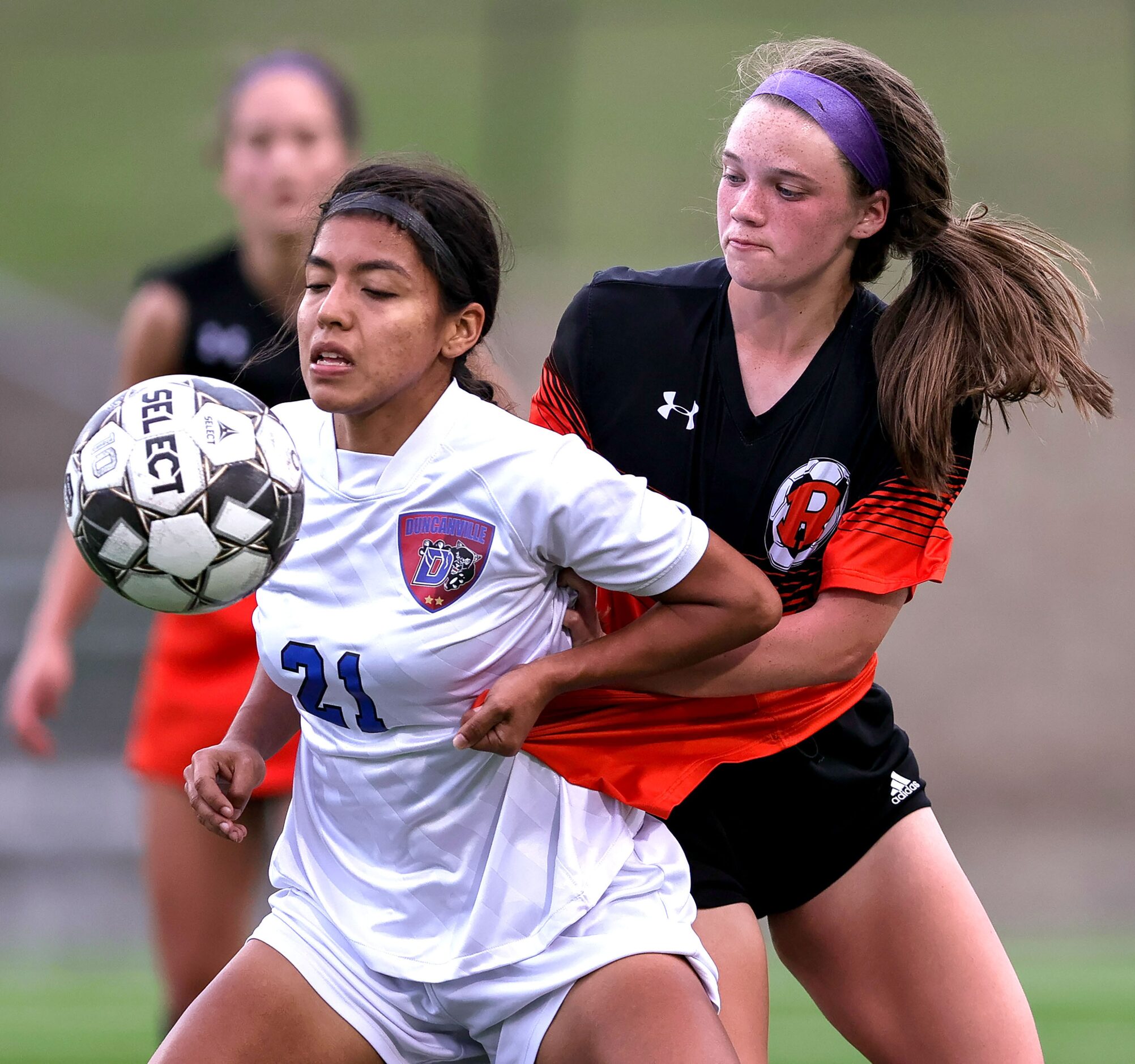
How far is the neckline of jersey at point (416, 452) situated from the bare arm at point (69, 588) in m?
1.91

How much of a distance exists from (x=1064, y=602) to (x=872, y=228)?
995cm

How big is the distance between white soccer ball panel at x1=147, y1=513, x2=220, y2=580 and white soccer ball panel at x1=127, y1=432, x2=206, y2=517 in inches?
0.9

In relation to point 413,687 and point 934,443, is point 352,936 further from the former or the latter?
point 934,443

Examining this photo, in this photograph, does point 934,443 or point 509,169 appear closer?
point 934,443

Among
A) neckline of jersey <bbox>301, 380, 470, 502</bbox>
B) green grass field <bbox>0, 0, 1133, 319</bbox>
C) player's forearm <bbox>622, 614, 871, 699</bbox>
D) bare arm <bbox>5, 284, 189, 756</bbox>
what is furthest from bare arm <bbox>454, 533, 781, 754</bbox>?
green grass field <bbox>0, 0, 1133, 319</bbox>

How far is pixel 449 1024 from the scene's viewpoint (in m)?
2.64

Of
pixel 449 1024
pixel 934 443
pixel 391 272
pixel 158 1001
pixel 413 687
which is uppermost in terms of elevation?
pixel 391 272

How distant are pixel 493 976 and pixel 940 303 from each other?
4.64ft

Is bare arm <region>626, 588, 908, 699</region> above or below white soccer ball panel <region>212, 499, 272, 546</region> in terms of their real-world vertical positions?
below

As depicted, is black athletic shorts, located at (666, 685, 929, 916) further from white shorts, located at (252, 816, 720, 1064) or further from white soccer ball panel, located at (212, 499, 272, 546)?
white soccer ball panel, located at (212, 499, 272, 546)

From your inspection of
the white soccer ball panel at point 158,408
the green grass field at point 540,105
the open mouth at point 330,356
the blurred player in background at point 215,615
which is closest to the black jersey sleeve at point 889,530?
the open mouth at point 330,356

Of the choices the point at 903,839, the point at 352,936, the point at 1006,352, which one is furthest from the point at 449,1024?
the point at 1006,352

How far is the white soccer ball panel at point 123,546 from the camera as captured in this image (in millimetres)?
2439

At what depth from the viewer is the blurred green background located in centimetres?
920
